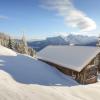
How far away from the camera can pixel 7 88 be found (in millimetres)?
→ 14805

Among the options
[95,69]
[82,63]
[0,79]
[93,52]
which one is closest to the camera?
[0,79]

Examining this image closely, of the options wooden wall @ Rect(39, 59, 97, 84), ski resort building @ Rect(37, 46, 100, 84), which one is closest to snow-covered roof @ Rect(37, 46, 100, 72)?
ski resort building @ Rect(37, 46, 100, 84)

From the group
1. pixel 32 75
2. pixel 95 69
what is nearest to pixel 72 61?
pixel 95 69

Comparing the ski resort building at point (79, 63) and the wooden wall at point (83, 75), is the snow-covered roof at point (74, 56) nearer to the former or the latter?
the ski resort building at point (79, 63)

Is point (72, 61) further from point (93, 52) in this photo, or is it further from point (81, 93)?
point (81, 93)

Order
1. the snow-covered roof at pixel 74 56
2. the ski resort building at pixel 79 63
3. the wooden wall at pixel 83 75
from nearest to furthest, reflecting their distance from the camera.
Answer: the snow-covered roof at pixel 74 56 → the ski resort building at pixel 79 63 → the wooden wall at pixel 83 75

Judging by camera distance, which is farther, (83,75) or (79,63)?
(83,75)

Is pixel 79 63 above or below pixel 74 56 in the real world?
below

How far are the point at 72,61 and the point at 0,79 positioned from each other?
13.0 meters

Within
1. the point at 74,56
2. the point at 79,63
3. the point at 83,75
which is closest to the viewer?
the point at 79,63

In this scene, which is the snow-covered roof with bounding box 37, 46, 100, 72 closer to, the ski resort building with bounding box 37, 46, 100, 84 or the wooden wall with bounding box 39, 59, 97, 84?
the ski resort building with bounding box 37, 46, 100, 84

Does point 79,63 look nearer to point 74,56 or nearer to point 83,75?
point 83,75

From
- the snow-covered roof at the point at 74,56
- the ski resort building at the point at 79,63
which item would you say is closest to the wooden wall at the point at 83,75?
the ski resort building at the point at 79,63

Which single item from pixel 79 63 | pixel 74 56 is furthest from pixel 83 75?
pixel 74 56
